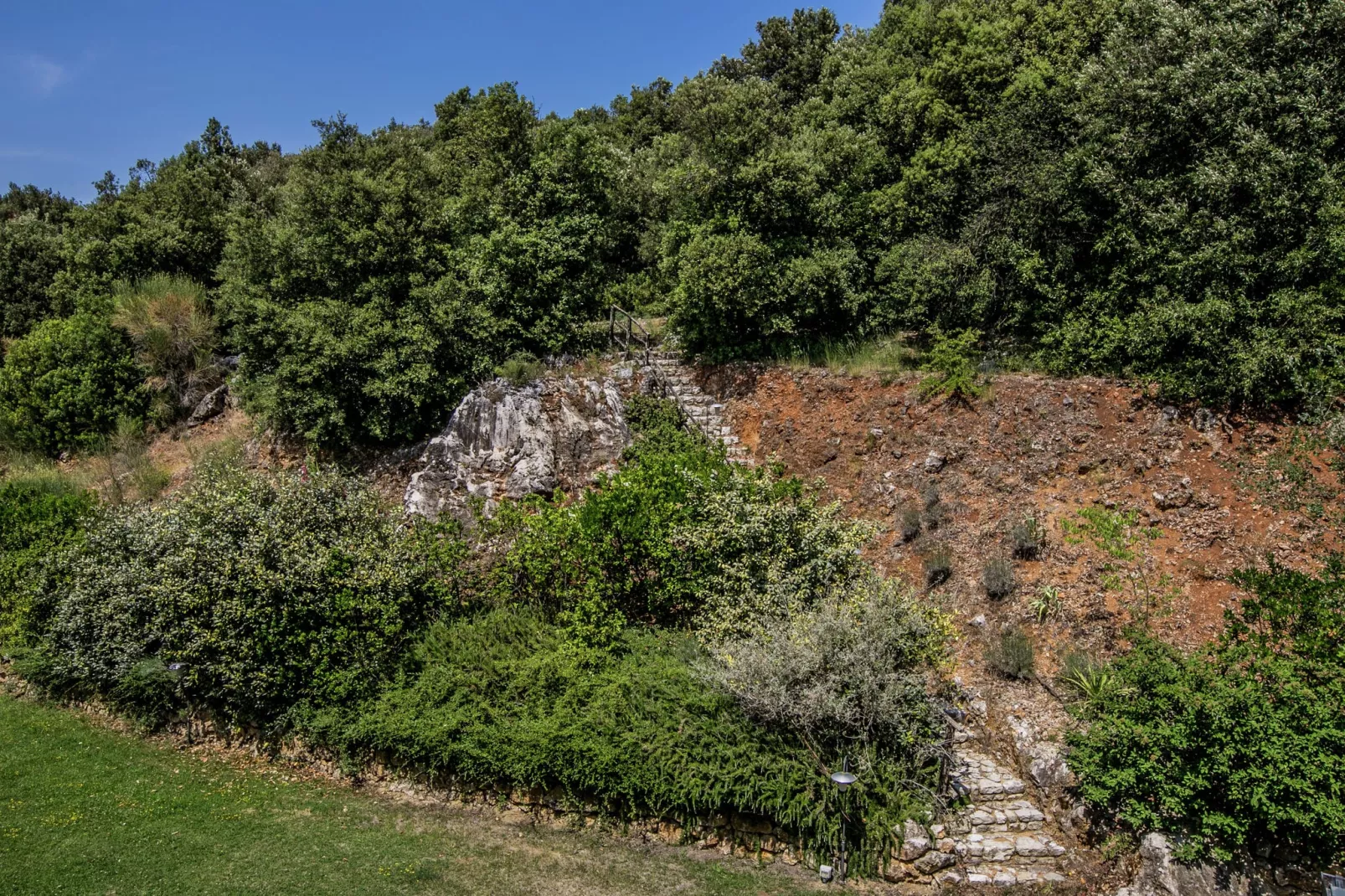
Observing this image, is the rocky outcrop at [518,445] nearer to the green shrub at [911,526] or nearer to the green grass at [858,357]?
the green grass at [858,357]

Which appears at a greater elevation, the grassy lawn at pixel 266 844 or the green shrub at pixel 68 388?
the green shrub at pixel 68 388

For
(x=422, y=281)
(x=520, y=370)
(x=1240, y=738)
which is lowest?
(x=1240, y=738)

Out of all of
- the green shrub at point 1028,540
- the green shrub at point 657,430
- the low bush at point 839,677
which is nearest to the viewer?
the low bush at point 839,677

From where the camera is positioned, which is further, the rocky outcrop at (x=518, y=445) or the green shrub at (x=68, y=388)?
the green shrub at (x=68, y=388)

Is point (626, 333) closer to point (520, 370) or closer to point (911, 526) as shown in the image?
point (520, 370)

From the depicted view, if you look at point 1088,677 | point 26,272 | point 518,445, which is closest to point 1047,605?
point 1088,677

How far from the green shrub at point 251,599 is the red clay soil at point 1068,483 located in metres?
8.03

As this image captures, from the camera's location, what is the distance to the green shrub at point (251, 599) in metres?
12.0

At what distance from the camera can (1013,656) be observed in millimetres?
11562

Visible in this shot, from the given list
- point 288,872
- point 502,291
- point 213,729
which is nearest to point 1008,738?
point 288,872

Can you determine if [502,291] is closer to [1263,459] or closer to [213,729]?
[213,729]

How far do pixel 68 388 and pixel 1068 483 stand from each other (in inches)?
1117

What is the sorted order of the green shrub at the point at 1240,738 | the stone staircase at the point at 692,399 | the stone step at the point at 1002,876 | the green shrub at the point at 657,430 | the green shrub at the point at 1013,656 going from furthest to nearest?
the stone staircase at the point at 692,399, the green shrub at the point at 657,430, the green shrub at the point at 1013,656, the stone step at the point at 1002,876, the green shrub at the point at 1240,738

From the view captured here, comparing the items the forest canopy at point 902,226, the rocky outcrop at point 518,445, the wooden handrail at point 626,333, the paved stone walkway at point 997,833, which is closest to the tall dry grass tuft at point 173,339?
the forest canopy at point 902,226
